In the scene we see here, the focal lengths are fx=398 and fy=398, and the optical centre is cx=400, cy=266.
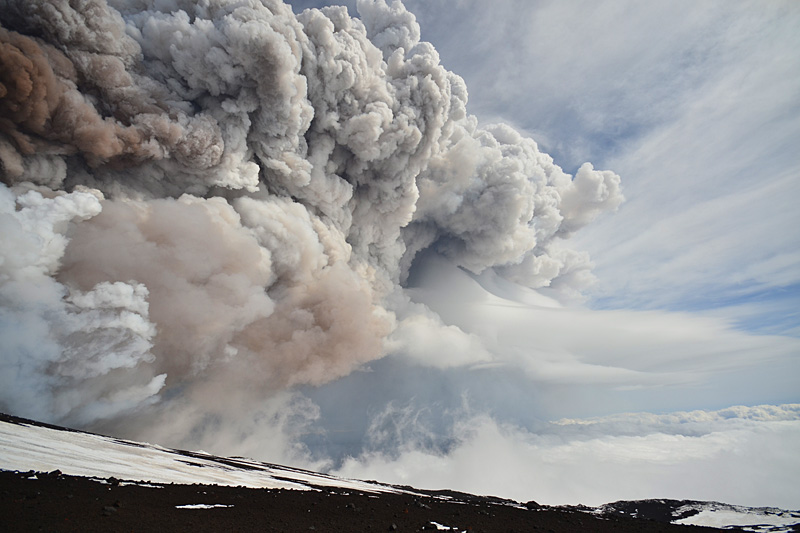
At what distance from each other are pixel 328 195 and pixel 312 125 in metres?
9.22

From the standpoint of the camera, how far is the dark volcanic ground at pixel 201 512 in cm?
1078

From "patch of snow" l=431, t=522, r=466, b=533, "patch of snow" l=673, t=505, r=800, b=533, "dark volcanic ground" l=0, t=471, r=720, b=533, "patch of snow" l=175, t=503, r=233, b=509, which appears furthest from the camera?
"patch of snow" l=673, t=505, r=800, b=533

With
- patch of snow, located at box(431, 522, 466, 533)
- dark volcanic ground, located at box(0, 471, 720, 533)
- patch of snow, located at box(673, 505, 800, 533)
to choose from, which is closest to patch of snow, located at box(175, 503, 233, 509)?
dark volcanic ground, located at box(0, 471, 720, 533)

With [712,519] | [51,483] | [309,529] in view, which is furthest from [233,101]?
[712,519]

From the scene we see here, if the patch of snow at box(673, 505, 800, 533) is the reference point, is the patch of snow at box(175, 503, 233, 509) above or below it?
above

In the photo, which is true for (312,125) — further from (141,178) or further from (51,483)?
(51,483)

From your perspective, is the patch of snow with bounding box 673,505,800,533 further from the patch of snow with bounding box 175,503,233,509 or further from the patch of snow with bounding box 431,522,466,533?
the patch of snow with bounding box 175,503,233,509

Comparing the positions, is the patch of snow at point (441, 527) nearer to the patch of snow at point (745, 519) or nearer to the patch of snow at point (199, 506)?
the patch of snow at point (199, 506)

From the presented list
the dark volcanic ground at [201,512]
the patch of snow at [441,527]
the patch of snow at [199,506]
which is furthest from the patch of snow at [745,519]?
the patch of snow at [199,506]

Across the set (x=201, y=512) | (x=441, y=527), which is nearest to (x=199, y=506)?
(x=201, y=512)

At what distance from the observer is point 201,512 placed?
551 inches

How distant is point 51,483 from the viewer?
14.0 m

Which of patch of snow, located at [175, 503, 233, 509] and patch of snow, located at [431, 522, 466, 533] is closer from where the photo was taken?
patch of snow, located at [175, 503, 233, 509]

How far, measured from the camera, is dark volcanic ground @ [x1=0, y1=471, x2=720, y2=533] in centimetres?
1078
